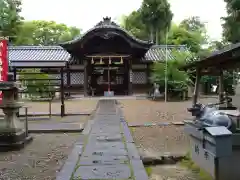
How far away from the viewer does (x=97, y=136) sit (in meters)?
7.06

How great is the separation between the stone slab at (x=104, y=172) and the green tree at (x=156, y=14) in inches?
1305

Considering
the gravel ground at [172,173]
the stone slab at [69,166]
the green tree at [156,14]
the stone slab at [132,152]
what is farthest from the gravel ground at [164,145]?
the green tree at [156,14]

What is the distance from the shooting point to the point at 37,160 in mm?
5230

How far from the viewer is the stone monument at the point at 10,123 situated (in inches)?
240

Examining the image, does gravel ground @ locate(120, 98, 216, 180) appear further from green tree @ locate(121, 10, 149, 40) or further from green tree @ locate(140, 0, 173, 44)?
green tree @ locate(121, 10, 149, 40)

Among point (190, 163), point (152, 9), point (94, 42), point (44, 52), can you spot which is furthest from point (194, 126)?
point (152, 9)

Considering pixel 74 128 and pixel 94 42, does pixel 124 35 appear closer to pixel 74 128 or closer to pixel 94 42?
pixel 94 42

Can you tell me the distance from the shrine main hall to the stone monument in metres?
17.6

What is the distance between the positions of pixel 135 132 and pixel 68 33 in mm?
42722

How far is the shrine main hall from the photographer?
23.8 m

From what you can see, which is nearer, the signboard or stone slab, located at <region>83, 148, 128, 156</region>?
stone slab, located at <region>83, 148, 128, 156</region>

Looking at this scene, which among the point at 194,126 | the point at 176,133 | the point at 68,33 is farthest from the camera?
the point at 68,33

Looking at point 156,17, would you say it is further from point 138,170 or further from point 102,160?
point 138,170

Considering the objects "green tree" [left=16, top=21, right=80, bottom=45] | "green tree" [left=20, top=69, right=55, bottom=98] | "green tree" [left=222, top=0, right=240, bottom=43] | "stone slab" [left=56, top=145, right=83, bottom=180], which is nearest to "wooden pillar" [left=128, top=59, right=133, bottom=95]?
"green tree" [left=222, top=0, right=240, bottom=43]
